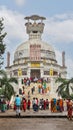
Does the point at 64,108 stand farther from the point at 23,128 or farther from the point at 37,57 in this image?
the point at 37,57

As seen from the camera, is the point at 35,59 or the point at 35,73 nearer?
the point at 35,59

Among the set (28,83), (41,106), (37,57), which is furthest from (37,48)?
(41,106)

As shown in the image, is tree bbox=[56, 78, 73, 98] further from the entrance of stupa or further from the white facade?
the entrance of stupa

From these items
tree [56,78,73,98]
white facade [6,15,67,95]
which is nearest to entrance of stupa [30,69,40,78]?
white facade [6,15,67,95]

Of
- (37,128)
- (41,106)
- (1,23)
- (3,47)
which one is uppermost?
(1,23)

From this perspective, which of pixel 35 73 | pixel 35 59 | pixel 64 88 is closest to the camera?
pixel 64 88

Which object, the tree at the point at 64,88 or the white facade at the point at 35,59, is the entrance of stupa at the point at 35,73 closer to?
the white facade at the point at 35,59

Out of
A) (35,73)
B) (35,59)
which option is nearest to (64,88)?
(35,59)

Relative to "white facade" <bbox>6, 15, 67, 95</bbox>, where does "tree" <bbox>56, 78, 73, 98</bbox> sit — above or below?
below

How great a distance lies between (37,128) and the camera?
1755 centimetres

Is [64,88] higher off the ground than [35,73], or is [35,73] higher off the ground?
[35,73]

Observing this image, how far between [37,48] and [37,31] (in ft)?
58.4

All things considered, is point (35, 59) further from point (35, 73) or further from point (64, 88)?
point (64, 88)

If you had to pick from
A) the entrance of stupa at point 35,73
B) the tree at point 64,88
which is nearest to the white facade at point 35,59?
the entrance of stupa at point 35,73
